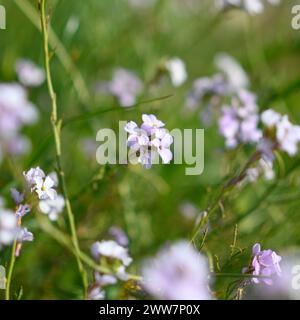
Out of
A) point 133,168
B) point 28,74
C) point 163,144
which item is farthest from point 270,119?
point 28,74

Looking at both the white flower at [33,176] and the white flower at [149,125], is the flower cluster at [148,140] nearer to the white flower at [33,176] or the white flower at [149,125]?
the white flower at [149,125]

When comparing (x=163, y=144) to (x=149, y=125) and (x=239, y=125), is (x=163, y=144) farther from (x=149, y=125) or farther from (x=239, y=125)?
(x=239, y=125)

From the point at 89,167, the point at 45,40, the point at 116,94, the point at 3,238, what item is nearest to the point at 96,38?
the point at 116,94

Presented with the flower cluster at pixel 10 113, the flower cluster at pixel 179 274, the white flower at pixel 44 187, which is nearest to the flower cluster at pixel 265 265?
the flower cluster at pixel 179 274

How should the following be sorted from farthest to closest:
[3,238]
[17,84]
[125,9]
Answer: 1. [125,9]
2. [17,84]
3. [3,238]
